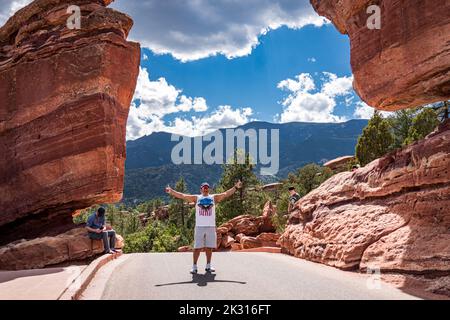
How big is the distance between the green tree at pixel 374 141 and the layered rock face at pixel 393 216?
29.6 m

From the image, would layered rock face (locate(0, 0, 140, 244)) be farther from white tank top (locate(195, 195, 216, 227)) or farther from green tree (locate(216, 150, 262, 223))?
green tree (locate(216, 150, 262, 223))

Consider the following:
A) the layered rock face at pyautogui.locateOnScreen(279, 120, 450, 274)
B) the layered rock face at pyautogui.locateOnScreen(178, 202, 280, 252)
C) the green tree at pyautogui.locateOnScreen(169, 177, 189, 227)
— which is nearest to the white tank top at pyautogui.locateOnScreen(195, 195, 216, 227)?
the layered rock face at pyautogui.locateOnScreen(279, 120, 450, 274)

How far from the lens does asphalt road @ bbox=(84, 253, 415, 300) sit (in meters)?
6.64

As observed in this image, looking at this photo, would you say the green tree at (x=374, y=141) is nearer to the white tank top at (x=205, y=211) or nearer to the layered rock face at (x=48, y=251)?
the layered rock face at (x=48, y=251)

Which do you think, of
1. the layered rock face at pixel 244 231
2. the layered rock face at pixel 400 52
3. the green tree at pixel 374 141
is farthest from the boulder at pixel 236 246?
the layered rock face at pixel 400 52

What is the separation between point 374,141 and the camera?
1576 inches

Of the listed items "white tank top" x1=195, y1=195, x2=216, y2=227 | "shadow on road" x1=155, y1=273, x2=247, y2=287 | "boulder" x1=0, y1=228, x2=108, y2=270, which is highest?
"white tank top" x1=195, y1=195, x2=216, y2=227

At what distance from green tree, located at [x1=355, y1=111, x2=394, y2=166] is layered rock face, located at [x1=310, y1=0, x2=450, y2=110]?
94.1 feet

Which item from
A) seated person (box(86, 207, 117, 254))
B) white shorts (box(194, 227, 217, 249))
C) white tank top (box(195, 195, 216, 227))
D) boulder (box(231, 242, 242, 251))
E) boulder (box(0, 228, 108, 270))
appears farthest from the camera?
boulder (box(231, 242, 242, 251))

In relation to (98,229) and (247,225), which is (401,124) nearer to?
(247,225)

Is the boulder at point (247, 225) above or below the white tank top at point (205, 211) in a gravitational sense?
below

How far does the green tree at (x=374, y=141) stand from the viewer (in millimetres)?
39719
